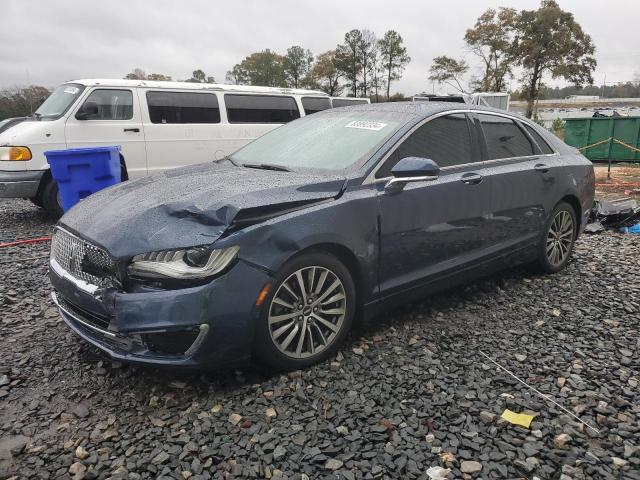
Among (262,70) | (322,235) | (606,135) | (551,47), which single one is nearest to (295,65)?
(262,70)

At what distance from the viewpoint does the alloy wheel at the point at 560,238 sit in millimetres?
4445

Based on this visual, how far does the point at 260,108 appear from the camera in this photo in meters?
8.95

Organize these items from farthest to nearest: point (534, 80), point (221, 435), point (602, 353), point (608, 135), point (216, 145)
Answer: point (534, 80)
point (608, 135)
point (216, 145)
point (602, 353)
point (221, 435)

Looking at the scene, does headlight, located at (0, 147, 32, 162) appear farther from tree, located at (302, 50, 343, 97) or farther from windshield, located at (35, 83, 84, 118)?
tree, located at (302, 50, 343, 97)

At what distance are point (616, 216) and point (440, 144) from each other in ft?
14.6

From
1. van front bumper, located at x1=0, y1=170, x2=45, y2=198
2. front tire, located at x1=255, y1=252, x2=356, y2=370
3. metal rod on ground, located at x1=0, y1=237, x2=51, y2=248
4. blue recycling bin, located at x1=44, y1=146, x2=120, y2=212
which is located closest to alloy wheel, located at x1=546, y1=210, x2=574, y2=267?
front tire, located at x1=255, y1=252, x2=356, y2=370

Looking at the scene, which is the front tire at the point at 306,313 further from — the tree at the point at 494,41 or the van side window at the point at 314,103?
the tree at the point at 494,41

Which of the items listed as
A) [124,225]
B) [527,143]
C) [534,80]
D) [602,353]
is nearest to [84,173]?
[124,225]

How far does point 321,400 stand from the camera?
8.41 ft

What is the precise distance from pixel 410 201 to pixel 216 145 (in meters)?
5.95

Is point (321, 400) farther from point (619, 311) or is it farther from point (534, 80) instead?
point (534, 80)

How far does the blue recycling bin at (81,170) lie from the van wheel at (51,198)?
1099 mm

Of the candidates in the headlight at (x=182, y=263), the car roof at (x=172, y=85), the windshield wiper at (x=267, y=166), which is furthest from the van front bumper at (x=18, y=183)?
the headlight at (x=182, y=263)

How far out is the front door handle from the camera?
Answer: 3.54 meters
